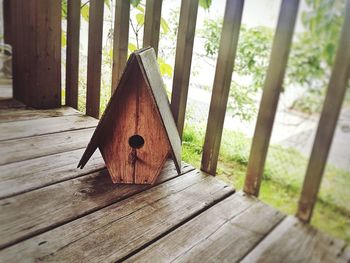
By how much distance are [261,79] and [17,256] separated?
113 centimetres

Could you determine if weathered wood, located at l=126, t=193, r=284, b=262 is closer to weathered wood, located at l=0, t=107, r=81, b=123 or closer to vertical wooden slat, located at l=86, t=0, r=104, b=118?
vertical wooden slat, located at l=86, t=0, r=104, b=118

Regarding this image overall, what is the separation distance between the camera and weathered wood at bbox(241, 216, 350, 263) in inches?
38.1

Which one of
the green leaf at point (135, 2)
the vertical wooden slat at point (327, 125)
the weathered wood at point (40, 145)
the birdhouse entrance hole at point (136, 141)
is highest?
the green leaf at point (135, 2)

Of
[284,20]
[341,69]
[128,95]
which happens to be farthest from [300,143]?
[128,95]

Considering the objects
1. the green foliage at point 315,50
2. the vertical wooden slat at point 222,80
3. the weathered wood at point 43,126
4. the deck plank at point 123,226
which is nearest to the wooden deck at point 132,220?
the deck plank at point 123,226

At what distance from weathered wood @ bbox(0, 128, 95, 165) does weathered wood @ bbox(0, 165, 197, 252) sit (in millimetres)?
320

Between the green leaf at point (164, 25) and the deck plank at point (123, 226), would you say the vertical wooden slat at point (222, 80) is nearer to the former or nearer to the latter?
the deck plank at point (123, 226)

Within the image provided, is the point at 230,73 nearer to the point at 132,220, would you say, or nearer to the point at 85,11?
the point at 132,220

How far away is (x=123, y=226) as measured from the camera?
40.9 inches

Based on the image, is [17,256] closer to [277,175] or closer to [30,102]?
[277,175]

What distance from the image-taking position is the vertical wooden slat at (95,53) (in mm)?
1891

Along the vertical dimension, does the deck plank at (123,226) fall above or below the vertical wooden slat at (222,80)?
below

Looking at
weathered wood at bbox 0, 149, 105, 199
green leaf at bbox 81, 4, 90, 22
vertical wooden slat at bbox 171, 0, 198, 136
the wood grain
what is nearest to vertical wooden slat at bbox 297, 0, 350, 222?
the wood grain

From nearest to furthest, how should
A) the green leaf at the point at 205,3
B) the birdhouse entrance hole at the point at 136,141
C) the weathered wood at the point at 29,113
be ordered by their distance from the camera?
the birdhouse entrance hole at the point at 136,141, the green leaf at the point at 205,3, the weathered wood at the point at 29,113
